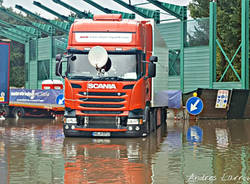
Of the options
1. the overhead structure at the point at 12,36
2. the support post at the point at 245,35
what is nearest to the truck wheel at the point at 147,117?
the support post at the point at 245,35

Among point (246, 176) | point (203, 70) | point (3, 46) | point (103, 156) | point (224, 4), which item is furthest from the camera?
point (224, 4)

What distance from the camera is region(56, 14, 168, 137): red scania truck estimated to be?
20.3 m

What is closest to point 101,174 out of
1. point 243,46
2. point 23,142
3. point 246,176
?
point 246,176

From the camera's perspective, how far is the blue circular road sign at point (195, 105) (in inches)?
1325

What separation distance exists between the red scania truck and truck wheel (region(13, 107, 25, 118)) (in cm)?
1705

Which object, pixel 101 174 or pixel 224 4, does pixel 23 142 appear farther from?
pixel 224 4

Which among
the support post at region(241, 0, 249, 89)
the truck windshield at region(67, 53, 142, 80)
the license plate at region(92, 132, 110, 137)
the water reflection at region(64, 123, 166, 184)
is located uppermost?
the support post at region(241, 0, 249, 89)

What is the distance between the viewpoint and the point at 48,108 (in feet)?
118

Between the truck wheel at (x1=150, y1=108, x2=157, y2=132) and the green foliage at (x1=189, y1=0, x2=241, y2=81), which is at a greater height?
the green foliage at (x1=189, y1=0, x2=241, y2=81)

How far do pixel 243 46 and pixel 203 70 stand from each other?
7.50 metres

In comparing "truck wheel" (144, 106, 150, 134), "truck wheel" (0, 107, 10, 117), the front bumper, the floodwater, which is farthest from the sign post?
the front bumper

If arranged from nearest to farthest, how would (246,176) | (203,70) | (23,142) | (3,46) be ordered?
(246,176)
(23,142)
(3,46)
(203,70)

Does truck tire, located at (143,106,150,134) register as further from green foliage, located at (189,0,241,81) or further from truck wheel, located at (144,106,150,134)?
green foliage, located at (189,0,241,81)

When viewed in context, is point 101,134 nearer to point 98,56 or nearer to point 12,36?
point 98,56
